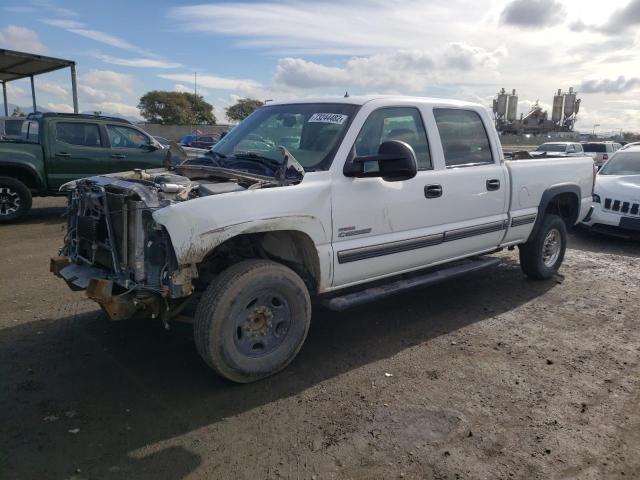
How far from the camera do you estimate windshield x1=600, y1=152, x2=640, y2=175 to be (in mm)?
9174

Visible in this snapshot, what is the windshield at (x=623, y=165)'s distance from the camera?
917 cm

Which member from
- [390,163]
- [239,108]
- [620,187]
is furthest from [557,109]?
[390,163]

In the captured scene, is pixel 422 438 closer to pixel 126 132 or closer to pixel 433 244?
pixel 433 244

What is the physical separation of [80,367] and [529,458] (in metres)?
3.06

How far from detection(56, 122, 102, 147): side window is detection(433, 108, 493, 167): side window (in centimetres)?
744

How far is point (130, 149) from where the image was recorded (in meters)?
10.2

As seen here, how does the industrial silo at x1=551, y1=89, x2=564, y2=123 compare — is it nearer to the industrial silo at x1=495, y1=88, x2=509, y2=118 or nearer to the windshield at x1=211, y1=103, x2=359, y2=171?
the industrial silo at x1=495, y1=88, x2=509, y2=118

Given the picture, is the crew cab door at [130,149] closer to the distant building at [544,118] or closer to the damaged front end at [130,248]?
the damaged front end at [130,248]

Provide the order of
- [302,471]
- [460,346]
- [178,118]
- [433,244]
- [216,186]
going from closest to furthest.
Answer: [302,471]
[216,186]
[460,346]
[433,244]
[178,118]

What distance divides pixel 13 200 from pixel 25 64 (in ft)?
20.3

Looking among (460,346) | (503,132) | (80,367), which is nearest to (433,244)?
(460,346)

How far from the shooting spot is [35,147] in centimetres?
923

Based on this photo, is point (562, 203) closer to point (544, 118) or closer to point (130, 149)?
point (130, 149)

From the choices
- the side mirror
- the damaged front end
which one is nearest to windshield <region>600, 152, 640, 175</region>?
the side mirror
